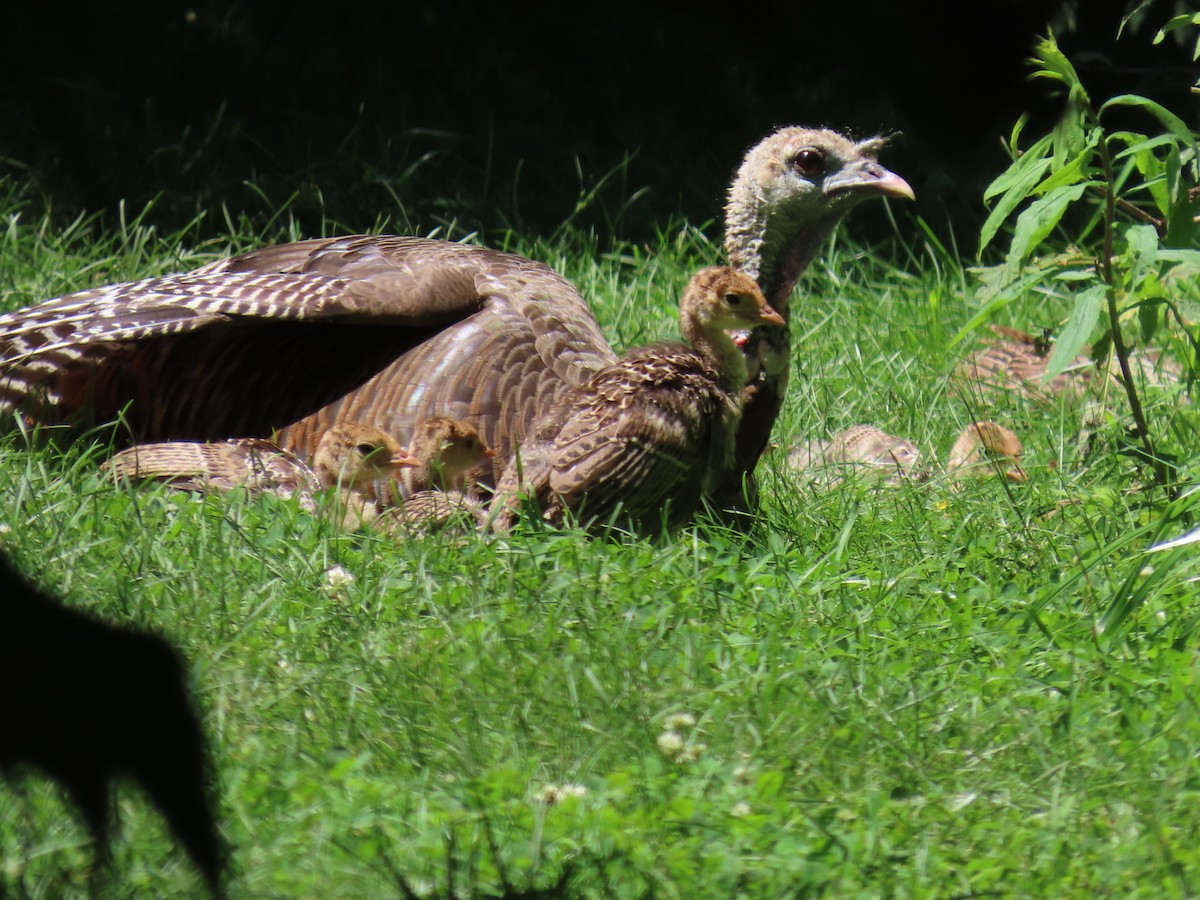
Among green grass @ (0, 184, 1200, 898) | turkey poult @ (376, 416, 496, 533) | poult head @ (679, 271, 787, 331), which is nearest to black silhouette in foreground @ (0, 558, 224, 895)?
green grass @ (0, 184, 1200, 898)

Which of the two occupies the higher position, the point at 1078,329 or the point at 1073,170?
the point at 1073,170

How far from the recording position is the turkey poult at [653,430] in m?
4.34

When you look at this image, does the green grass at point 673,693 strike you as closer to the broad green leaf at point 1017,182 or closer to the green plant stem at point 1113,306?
the green plant stem at point 1113,306

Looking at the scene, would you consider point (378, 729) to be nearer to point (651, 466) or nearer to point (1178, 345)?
point (651, 466)

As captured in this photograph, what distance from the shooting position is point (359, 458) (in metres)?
4.53

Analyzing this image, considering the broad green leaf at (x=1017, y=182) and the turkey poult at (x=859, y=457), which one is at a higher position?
→ the broad green leaf at (x=1017, y=182)

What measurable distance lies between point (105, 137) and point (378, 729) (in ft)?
15.6

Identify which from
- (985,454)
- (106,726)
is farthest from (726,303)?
(106,726)

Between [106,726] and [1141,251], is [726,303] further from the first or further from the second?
[106,726]

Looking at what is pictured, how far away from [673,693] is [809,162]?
85.3 inches

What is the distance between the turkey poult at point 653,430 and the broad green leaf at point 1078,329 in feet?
3.04

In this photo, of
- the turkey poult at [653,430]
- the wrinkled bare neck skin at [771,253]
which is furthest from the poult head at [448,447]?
the wrinkled bare neck skin at [771,253]

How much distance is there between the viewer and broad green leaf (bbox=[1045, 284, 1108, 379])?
3869mm

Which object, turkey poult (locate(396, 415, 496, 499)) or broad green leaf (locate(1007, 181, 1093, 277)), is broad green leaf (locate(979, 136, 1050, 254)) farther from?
turkey poult (locate(396, 415, 496, 499))
